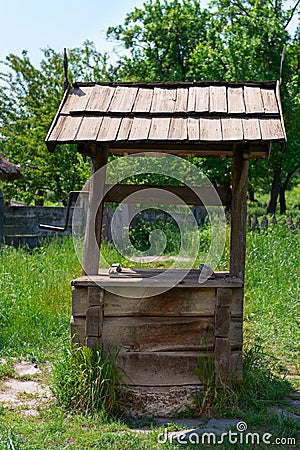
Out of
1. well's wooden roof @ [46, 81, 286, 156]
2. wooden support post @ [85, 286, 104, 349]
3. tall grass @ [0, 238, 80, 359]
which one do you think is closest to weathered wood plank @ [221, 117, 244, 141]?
well's wooden roof @ [46, 81, 286, 156]

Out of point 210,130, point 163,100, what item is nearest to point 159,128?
point 210,130

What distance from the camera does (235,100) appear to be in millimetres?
5152

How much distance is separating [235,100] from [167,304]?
6.18 ft

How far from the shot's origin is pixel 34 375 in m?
5.71

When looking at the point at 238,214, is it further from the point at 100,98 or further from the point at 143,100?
the point at 100,98

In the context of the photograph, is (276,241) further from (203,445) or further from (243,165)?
(203,445)

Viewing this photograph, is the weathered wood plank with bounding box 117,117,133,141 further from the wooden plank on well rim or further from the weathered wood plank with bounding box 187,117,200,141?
the wooden plank on well rim

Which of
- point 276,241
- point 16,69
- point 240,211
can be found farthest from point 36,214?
point 240,211

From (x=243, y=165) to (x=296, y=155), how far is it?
16076 millimetres

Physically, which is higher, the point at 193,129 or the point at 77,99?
the point at 77,99

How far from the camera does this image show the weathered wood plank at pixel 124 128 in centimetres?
468

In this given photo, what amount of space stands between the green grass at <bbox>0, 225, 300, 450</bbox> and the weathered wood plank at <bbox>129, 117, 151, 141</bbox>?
2.01 meters

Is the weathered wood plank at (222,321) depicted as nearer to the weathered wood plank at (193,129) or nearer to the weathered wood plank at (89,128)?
the weathered wood plank at (193,129)

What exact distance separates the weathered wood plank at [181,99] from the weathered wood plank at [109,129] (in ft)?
1.75
